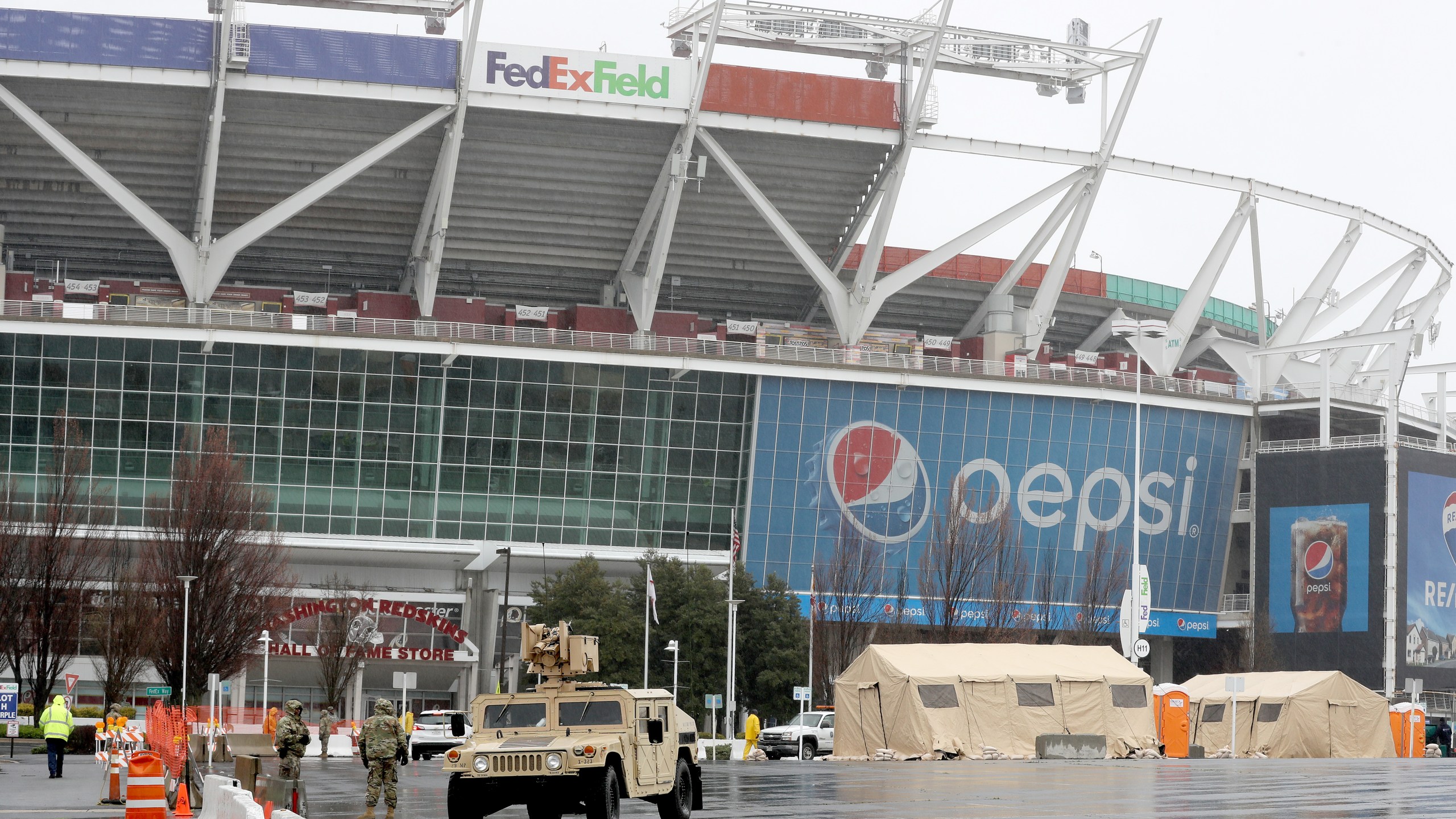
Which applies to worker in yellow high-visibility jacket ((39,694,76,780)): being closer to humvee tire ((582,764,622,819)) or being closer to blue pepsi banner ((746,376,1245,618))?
humvee tire ((582,764,622,819))

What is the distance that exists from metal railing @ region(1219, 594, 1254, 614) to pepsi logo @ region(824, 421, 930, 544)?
1857 cm

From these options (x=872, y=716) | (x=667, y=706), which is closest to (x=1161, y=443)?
(x=872, y=716)

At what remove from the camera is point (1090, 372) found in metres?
76.4

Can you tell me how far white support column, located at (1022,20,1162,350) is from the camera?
71.9m

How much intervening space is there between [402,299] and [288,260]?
19.1ft

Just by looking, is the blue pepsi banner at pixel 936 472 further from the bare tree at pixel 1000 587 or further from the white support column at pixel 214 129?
the white support column at pixel 214 129

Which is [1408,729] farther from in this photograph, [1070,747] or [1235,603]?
[1235,603]

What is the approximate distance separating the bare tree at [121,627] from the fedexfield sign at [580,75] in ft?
74.3

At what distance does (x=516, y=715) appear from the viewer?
19.7m

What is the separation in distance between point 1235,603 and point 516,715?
68238 mm

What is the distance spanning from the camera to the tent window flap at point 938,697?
4119 cm

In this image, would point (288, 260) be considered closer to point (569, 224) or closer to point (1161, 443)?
point (569, 224)

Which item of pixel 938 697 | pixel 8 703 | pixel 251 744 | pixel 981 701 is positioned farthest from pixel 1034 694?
pixel 8 703

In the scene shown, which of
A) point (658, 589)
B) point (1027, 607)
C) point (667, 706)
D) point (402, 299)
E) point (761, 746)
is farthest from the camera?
point (402, 299)
